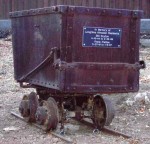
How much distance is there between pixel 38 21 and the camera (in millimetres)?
9023

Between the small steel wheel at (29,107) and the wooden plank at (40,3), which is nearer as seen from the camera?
the small steel wheel at (29,107)

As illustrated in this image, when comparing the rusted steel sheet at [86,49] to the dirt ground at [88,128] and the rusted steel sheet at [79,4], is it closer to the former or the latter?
the dirt ground at [88,128]

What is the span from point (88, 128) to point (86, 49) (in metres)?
1.68

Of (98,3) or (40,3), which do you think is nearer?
(98,3)

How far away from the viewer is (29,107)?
379 inches

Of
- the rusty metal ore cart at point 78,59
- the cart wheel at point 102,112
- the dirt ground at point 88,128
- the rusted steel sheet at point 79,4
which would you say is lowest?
the dirt ground at point 88,128

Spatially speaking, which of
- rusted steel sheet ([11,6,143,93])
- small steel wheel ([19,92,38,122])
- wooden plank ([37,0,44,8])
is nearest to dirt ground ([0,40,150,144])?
small steel wheel ([19,92,38,122])

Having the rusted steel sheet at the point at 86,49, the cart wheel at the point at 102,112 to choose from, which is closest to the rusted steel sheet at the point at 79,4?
the cart wheel at the point at 102,112

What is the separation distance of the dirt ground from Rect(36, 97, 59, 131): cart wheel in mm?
187

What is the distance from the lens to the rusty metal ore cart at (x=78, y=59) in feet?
27.3

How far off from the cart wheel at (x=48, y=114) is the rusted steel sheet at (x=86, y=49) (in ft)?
0.96

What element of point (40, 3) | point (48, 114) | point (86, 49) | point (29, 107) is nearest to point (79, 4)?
point (40, 3)

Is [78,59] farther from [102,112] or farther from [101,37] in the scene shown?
[102,112]

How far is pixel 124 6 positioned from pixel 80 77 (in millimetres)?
11664
